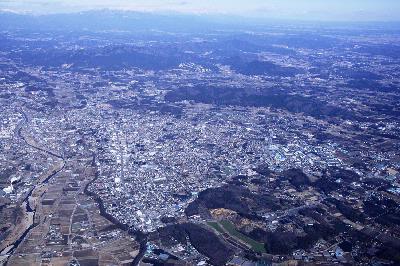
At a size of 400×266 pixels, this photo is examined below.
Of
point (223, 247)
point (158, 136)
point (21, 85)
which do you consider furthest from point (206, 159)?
point (21, 85)

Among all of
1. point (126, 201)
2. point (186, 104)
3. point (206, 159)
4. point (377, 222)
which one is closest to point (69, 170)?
point (126, 201)

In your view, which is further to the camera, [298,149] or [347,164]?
[298,149]

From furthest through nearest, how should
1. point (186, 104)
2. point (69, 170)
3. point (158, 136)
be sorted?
1. point (186, 104)
2. point (158, 136)
3. point (69, 170)

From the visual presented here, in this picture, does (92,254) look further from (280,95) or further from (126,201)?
(280,95)

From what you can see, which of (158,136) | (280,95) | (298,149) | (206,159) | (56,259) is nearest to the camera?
(56,259)

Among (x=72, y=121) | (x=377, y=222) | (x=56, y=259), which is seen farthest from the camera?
(x=72, y=121)

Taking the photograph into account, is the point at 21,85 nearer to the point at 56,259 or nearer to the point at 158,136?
the point at 158,136
